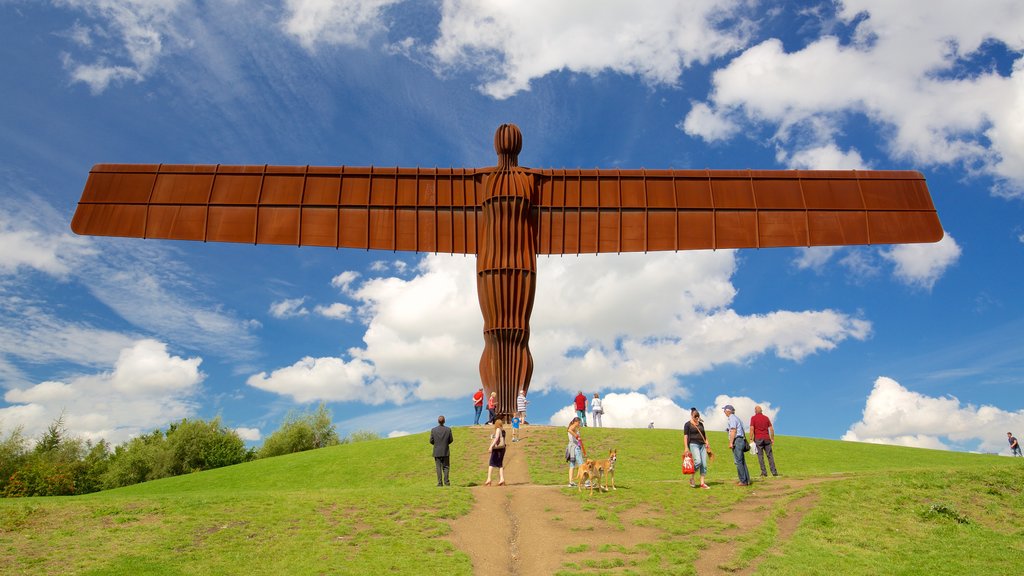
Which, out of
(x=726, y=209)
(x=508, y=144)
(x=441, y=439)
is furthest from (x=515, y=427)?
(x=726, y=209)

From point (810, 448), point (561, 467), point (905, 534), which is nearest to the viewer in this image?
point (905, 534)

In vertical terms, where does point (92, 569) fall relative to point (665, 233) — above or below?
below

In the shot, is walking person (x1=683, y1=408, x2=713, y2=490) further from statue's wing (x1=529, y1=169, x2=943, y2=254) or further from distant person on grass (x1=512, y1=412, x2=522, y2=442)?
statue's wing (x1=529, y1=169, x2=943, y2=254)

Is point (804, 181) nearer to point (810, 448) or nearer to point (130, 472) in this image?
point (810, 448)

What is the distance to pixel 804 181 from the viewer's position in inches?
1112

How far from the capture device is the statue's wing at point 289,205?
88.2 feet

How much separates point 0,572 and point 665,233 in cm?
2327

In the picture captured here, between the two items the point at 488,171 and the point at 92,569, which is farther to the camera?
the point at 488,171

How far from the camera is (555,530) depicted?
1288 cm

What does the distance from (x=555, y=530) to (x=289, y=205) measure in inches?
751

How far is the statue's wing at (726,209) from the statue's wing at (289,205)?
150 inches

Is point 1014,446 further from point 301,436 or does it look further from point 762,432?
point 301,436

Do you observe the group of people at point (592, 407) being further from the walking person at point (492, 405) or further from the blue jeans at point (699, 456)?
the blue jeans at point (699, 456)

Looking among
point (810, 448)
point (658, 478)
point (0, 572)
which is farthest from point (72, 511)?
point (810, 448)
